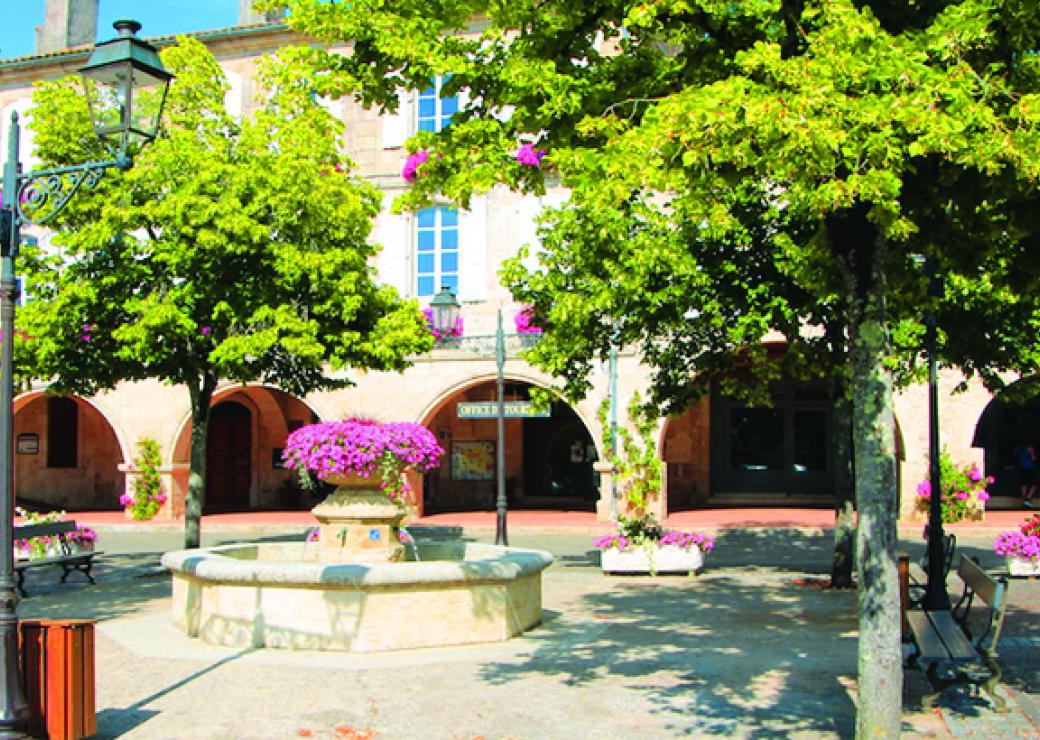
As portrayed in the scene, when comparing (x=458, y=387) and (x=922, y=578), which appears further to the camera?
(x=458, y=387)

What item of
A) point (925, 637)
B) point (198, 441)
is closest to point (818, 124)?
point (925, 637)

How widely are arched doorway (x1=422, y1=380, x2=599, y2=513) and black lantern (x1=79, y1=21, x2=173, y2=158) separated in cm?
2053

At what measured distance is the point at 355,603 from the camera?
29.4 ft

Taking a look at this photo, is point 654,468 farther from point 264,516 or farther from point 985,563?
point 264,516

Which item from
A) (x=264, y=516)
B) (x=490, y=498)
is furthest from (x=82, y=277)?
(x=490, y=498)

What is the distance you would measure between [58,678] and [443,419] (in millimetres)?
21795

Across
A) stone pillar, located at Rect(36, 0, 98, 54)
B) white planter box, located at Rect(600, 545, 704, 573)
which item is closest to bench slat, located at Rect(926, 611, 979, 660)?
white planter box, located at Rect(600, 545, 704, 573)

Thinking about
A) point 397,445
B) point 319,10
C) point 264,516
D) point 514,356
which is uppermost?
point 319,10

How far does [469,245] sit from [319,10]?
55.0 ft

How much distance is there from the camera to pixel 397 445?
1030 centimetres

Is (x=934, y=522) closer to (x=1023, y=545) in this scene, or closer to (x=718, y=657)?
(x=718, y=657)

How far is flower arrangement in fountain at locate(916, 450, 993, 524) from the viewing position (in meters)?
21.0

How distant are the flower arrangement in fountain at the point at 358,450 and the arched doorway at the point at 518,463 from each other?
17.2 metres

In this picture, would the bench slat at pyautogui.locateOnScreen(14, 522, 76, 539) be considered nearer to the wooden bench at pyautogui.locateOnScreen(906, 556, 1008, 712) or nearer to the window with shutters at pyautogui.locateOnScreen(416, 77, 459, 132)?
the wooden bench at pyautogui.locateOnScreen(906, 556, 1008, 712)
